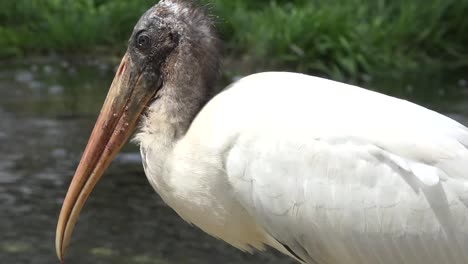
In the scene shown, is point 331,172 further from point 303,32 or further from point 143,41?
point 303,32

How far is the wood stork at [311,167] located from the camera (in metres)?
3.98

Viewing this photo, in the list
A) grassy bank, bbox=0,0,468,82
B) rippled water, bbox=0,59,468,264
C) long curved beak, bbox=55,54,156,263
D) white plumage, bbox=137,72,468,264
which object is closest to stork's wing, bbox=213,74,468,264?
white plumage, bbox=137,72,468,264

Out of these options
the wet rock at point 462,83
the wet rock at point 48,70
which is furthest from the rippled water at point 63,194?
the wet rock at point 462,83

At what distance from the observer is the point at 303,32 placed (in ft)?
33.7

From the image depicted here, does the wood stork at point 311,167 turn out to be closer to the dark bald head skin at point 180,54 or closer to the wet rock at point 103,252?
the dark bald head skin at point 180,54

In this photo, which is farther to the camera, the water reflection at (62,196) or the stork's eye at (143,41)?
the water reflection at (62,196)

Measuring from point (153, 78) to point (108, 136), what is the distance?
31cm

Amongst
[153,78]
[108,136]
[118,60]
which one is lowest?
[118,60]

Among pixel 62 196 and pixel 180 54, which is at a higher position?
pixel 180 54

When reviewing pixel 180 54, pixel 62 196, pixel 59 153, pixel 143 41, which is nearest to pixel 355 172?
pixel 180 54

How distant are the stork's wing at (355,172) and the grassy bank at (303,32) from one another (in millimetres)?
5836

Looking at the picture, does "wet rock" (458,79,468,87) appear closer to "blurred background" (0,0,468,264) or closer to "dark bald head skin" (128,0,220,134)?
"blurred background" (0,0,468,264)

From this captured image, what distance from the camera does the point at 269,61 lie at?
33.0 ft

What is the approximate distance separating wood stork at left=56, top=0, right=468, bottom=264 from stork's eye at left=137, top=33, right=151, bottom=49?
0.18m
